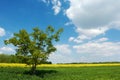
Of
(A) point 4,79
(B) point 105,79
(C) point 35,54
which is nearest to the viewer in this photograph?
(A) point 4,79

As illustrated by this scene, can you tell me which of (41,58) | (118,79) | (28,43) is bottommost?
(118,79)

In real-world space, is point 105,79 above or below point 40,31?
below

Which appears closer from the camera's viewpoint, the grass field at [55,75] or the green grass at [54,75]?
the green grass at [54,75]

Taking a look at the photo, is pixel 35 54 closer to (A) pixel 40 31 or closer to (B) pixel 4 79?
(A) pixel 40 31

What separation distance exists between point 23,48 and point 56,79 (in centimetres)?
1166

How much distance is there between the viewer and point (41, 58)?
A: 155ft

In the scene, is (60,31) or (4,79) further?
(60,31)

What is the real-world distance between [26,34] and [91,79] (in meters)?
16.0

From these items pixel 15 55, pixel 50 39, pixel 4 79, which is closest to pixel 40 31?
pixel 50 39

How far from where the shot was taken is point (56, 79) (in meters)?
38.7

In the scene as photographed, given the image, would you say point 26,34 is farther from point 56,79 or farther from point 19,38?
point 56,79

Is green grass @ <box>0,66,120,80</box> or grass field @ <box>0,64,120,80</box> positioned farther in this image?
grass field @ <box>0,64,120,80</box>

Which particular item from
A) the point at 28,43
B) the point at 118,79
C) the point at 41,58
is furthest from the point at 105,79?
the point at 28,43

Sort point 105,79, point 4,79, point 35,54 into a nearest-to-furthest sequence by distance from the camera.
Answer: point 4,79
point 105,79
point 35,54
